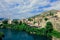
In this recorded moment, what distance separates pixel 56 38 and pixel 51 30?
6.83 metres

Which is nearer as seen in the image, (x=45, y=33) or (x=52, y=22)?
(x=45, y=33)

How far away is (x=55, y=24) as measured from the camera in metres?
32.4

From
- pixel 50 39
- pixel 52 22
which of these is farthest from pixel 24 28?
pixel 50 39

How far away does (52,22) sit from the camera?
110ft

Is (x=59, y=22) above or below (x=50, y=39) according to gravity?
above

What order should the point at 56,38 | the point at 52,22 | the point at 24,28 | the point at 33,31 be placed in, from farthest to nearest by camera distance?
the point at 24,28 → the point at 33,31 → the point at 52,22 → the point at 56,38

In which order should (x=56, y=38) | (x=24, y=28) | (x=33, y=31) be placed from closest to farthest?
(x=56, y=38) → (x=33, y=31) → (x=24, y=28)

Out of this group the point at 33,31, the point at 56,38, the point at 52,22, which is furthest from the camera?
the point at 33,31

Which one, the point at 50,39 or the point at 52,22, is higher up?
the point at 52,22

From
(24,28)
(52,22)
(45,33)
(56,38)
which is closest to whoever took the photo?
(56,38)

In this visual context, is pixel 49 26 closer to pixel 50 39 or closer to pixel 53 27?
pixel 53 27

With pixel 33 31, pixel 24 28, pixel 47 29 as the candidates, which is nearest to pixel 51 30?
pixel 47 29

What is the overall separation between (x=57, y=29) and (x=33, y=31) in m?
6.02

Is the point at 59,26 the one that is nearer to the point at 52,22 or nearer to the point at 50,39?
the point at 52,22
